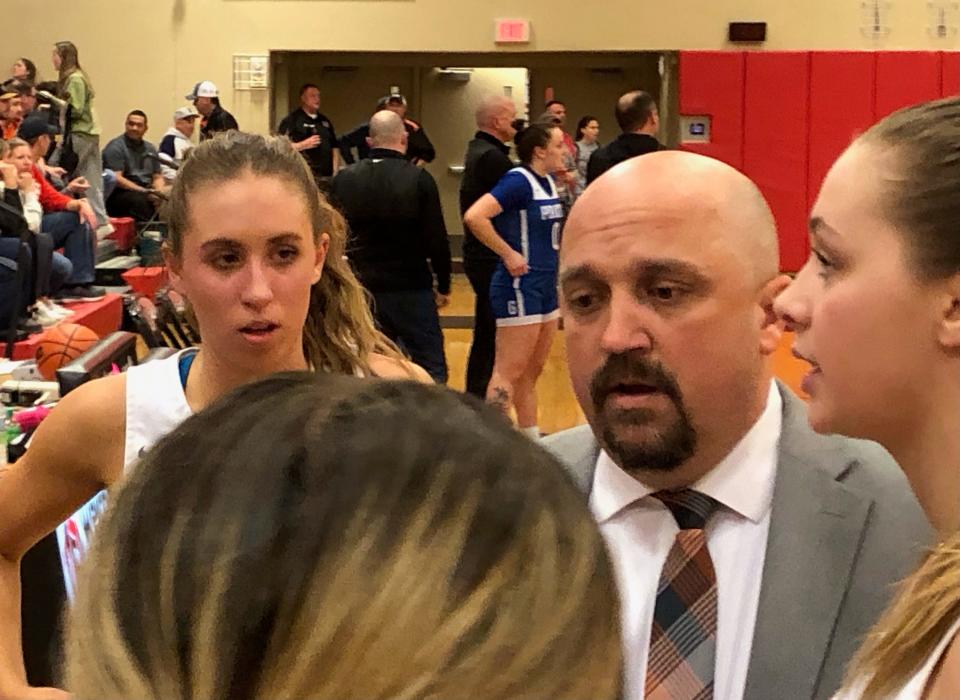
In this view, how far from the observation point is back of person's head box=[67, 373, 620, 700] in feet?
1.76

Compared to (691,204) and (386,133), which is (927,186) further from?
(386,133)

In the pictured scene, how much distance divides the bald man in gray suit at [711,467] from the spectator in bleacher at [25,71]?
11123 millimetres

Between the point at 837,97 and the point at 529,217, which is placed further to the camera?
the point at 837,97

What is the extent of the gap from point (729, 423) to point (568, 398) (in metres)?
5.78

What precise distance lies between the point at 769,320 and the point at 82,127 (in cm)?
1056

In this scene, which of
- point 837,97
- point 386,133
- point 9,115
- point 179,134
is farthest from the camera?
point 837,97

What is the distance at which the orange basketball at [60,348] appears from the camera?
15.0ft

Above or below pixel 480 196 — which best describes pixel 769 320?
below

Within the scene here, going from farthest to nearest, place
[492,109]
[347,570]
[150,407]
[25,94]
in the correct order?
[25,94] → [492,109] → [150,407] → [347,570]

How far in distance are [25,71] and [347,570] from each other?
12.2 metres

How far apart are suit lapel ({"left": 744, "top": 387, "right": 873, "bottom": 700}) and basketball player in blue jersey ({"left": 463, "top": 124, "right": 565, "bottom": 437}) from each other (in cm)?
431

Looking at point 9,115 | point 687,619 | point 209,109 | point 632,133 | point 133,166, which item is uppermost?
point 209,109

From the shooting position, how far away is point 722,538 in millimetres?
1425

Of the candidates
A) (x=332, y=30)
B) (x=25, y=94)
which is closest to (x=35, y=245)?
(x=25, y=94)
